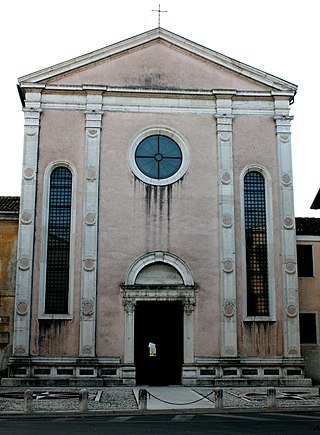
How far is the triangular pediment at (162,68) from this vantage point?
3045cm

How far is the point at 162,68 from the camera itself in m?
30.8

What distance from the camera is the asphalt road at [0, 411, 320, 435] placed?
14.8 m

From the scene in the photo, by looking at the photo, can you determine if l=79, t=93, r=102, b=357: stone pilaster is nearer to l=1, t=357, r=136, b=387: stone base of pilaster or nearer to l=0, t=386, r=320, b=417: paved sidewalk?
l=1, t=357, r=136, b=387: stone base of pilaster

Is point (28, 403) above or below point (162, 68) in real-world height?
below

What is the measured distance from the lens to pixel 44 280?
28312 millimetres

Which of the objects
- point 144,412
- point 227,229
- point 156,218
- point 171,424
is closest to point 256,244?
point 227,229

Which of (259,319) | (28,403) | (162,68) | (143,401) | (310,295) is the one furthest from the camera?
(162,68)

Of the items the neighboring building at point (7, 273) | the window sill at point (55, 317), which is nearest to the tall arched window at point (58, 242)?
the window sill at point (55, 317)

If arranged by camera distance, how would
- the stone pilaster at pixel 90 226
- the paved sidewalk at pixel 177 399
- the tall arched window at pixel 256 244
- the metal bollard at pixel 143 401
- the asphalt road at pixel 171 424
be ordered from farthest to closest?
the tall arched window at pixel 256 244, the stone pilaster at pixel 90 226, the paved sidewalk at pixel 177 399, the metal bollard at pixel 143 401, the asphalt road at pixel 171 424

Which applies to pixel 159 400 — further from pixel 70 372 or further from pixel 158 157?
pixel 158 157

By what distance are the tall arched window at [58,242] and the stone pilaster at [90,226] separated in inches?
35.3

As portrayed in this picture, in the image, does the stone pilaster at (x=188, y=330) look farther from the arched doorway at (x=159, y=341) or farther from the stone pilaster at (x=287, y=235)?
the stone pilaster at (x=287, y=235)

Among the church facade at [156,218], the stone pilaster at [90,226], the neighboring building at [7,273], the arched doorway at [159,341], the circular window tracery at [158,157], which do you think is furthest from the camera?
the arched doorway at [159,341]

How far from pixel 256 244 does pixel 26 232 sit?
34.5 ft
